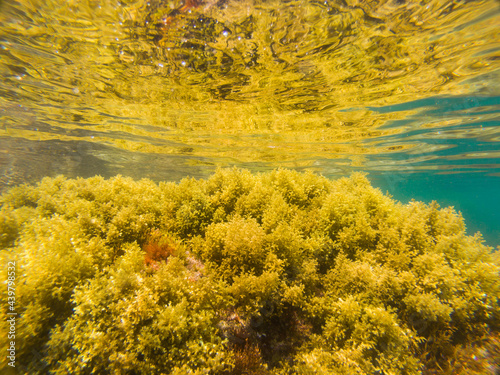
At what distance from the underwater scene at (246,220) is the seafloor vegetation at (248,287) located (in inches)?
1.3

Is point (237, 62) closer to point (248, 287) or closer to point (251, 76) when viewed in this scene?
point (251, 76)

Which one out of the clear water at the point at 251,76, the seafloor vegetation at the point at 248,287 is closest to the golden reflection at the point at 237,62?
the clear water at the point at 251,76

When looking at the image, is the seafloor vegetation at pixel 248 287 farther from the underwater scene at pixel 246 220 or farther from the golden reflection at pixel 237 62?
the golden reflection at pixel 237 62

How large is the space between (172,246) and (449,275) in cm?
547

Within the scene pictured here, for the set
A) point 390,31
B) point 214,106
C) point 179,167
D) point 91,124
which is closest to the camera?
point 390,31

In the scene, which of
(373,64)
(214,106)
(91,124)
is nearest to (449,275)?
(373,64)

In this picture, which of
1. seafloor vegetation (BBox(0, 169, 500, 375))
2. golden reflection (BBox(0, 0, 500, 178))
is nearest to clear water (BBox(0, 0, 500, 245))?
golden reflection (BBox(0, 0, 500, 178))

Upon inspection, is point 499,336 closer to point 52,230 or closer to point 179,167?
point 52,230

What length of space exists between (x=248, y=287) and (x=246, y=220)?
1639 mm

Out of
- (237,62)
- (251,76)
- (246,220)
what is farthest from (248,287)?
(251,76)

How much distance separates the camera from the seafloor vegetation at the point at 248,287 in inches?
123

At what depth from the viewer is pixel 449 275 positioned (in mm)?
4000

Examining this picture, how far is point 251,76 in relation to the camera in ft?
33.1

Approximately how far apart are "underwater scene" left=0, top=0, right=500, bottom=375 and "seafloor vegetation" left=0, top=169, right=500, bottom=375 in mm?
32
